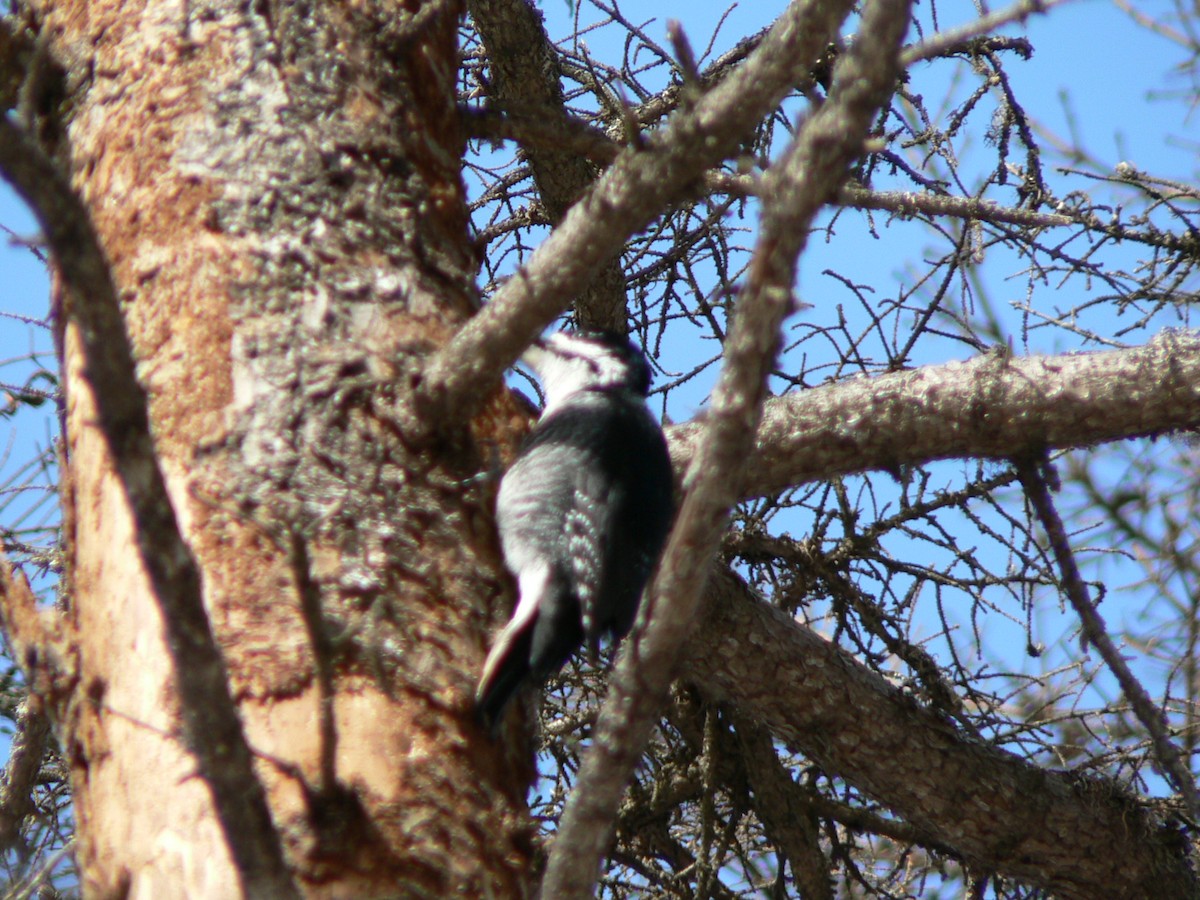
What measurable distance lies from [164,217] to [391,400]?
55 cm

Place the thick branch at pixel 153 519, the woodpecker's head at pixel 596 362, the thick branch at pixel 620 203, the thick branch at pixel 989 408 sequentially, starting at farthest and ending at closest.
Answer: the woodpecker's head at pixel 596 362 → the thick branch at pixel 989 408 → the thick branch at pixel 620 203 → the thick branch at pixel 153 519

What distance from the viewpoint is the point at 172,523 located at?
1.31 metres

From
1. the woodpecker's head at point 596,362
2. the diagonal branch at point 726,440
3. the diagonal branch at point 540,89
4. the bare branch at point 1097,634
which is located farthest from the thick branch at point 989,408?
the diagonal branch at point 726,440

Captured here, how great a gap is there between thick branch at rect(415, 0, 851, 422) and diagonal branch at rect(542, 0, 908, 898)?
0.42m

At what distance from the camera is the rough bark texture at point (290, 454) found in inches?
66.2

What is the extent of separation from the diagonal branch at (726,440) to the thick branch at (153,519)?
0.35 m

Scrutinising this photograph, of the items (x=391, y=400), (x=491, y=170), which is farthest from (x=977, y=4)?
(x=391, y=400)

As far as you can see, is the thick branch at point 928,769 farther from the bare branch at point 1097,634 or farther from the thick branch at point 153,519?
the thick branch at point 153,519

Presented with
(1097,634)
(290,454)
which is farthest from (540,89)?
(1097,634)

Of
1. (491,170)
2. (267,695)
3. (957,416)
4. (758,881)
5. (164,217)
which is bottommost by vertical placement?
(267,695)

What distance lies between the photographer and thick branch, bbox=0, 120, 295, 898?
4.00ft

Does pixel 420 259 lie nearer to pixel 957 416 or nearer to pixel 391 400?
pixel 391 400

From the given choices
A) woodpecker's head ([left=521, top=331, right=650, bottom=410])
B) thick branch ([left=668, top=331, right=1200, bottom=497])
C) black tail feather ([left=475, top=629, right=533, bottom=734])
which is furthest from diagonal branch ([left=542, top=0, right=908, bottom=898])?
woodpecker's head ([left=521, top=331, right=650, bottom=410])

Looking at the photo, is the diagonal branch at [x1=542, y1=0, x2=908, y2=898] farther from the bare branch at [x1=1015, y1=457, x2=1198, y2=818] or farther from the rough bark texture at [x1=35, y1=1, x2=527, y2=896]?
the bare branch at [x1=1015, y1=457, x2=1198, y2=818]
